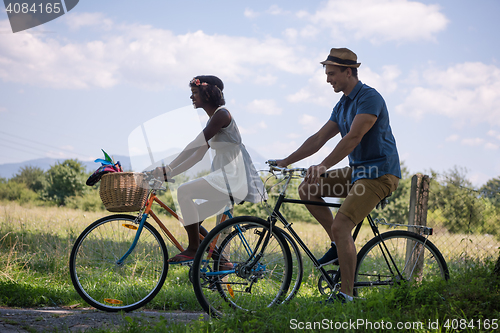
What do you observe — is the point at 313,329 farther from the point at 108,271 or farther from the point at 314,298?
the point at 108,271

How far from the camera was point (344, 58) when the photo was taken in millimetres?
3613

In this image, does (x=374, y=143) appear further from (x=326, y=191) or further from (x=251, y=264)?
(x=251, y=264)

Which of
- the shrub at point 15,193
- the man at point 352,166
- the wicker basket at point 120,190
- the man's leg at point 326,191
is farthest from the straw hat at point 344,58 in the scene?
the shrub at point 15,193

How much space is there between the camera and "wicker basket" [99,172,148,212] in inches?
148

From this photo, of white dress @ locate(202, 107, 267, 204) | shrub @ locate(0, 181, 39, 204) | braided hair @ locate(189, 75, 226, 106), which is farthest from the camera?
shrub @ locate(0, 181, 39, 204)

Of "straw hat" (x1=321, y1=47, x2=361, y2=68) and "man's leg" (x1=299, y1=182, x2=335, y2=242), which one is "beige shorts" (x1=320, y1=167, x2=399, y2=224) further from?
"straw hat" (x1=321, y1=47, x2=361, y2=68)

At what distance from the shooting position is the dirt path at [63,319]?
3.40 meters

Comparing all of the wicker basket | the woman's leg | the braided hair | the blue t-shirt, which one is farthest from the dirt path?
the braided hair

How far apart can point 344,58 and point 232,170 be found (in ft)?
4.90

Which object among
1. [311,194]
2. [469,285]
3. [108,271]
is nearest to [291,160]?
[311,194]

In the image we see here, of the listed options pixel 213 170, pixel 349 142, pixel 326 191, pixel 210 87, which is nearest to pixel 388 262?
pixel 326 191

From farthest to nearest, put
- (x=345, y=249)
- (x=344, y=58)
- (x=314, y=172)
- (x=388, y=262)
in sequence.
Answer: (x=388, y=262) < (x=344, y=58) < (x=345, y=249) < (x=314, y=172)

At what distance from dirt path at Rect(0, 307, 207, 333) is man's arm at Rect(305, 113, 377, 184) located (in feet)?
5.30

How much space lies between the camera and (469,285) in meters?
3.32
